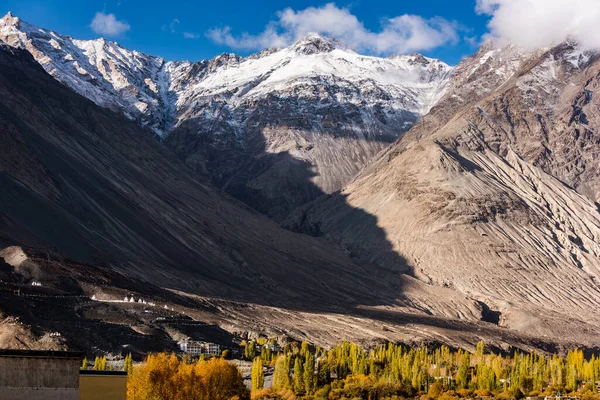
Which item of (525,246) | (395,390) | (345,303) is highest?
(525,246)

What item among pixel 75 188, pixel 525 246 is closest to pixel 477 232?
pixel 525 246

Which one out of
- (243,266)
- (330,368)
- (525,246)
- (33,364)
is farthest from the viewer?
(525,246)

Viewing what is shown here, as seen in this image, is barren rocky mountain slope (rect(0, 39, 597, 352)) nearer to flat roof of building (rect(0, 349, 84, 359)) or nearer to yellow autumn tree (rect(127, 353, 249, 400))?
yellow autumn tree (rect(127, 353, 249, 400))

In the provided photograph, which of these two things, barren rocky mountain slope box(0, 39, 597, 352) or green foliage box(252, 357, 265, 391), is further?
barren rocky mountain slope box(0, 39, 597, 352)

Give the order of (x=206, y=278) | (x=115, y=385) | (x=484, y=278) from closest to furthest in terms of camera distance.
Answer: (x=115, y=385) → (x=206, y=278) → (x=484, y=278)

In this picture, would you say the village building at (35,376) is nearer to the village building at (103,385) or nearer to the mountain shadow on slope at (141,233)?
the village building at (103,385)

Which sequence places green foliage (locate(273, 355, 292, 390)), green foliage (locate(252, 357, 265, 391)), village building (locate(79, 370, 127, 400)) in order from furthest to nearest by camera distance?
green foliage (locate(252, 357, 265, 391))
green foliage (locate(273, 355, 292, 390))
village building (locate(79, 370, 127, 400))

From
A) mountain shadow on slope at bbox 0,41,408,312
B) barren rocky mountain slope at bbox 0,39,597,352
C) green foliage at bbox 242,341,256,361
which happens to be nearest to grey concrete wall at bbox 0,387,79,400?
barren rocky mountain slope at bbox 0,39,597,352

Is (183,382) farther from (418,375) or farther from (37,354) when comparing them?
(37,354)

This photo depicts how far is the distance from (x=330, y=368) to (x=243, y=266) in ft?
289

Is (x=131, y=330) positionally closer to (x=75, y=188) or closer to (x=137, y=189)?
(x=75, y=188)

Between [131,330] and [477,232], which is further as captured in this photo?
[477,232]

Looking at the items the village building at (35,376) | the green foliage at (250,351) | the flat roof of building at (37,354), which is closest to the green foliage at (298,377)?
the green foliage at (250,351)

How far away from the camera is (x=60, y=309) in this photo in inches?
3583
